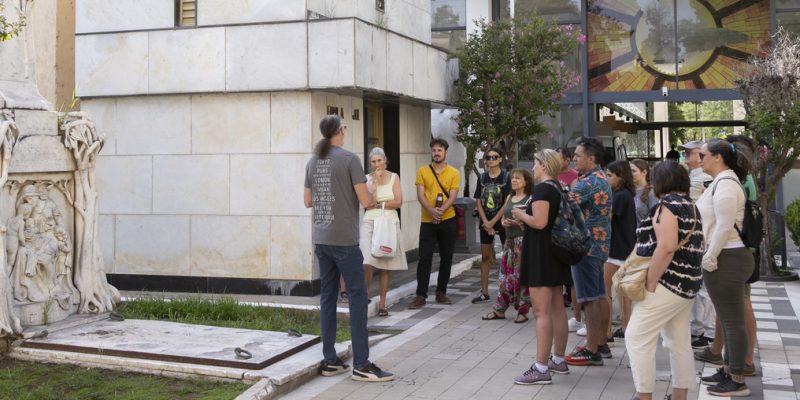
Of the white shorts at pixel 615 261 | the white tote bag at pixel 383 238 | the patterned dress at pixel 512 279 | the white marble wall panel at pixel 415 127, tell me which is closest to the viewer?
the white shorts at pixel 615 261

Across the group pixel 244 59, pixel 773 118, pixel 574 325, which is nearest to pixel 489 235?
pixel 574 325

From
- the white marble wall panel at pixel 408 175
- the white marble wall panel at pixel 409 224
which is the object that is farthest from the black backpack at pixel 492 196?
the white marble wall panel at pixel 408 175

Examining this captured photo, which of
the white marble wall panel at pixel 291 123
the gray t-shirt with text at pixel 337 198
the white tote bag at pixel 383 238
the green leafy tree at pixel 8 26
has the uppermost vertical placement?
the green leafy tree at pixel 8 26

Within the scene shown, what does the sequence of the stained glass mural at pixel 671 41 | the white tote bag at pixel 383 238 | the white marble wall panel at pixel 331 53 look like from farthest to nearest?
1. the stained glass mural at pixel 671 41
2. the white marble wall panel at pixel 331 53
3. the white tote bag at pixel 383 238

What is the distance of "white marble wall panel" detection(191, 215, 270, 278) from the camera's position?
10.6 meters

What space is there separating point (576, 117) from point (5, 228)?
15.5 m

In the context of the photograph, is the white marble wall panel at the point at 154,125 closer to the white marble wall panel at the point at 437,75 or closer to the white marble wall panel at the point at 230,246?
the white marble wall panel at the point at 230,246

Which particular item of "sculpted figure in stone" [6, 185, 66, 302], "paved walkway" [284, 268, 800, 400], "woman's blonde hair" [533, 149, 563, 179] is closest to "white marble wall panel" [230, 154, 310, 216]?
"paved walkway" [284, 268, 800, 400]

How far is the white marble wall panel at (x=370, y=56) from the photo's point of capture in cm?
1015

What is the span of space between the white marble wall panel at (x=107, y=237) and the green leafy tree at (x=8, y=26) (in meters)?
4.02

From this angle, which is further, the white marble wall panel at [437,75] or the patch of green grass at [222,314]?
the white marble wall panel at [437,75]

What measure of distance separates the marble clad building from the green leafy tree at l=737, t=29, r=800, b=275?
17.0 feet

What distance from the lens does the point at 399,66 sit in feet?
37.6

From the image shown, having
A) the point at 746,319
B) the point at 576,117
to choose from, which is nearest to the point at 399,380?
the point at 746,319
